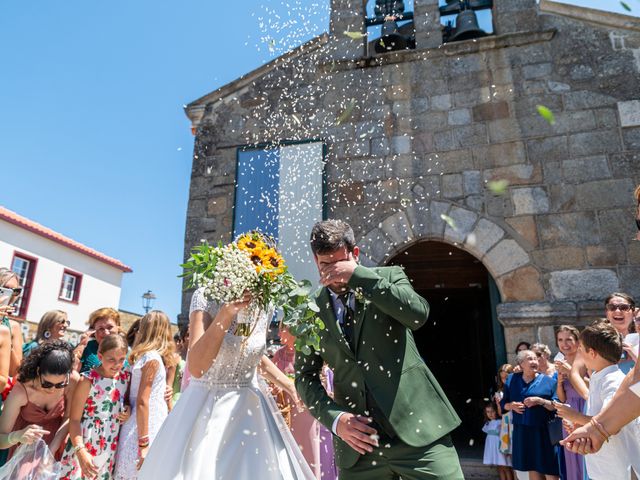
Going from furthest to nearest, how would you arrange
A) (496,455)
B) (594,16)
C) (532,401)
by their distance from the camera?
(594,16) < (496,455) < (532,401)

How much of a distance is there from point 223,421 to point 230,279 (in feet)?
2.15

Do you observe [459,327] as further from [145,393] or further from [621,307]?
[145,393]

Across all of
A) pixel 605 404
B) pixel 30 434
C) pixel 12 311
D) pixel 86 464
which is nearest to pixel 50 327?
pixel 12 311

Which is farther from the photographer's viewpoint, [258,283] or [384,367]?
[258,283]

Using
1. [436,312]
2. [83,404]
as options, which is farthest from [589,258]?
[436,312]

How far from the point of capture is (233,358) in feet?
7.95

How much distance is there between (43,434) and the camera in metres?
2.96

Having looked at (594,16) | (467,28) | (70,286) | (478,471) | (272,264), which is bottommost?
(478,471)

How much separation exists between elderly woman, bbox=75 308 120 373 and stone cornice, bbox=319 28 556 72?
181 inches

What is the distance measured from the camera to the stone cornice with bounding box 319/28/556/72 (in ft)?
20.9

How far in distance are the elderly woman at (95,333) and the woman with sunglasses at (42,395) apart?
0.92 m

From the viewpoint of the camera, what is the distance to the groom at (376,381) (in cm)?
188

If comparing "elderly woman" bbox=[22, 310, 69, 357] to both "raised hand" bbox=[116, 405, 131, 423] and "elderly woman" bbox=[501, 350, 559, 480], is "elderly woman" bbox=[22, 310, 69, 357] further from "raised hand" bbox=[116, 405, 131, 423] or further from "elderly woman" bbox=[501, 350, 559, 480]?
"elderly woman" bbox=[501, 350, 559, 480]

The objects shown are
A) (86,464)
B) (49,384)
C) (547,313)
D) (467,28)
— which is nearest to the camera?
(86,464)
